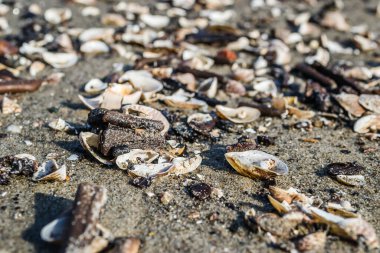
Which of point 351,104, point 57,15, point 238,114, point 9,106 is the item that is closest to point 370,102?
point 351,104

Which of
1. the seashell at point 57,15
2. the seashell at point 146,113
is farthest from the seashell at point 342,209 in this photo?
the seashell at point 57,15

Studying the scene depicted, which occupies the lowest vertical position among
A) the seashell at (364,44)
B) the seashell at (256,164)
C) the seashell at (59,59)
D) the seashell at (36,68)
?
the seashell at (36,68)

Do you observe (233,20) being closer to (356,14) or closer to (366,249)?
(356,14)

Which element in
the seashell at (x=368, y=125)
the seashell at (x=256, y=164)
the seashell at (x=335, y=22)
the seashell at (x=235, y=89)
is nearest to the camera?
the seashell at (x=256, y=164)

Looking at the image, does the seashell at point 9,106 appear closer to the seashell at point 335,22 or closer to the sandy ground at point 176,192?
the sandy ground at point 176,192

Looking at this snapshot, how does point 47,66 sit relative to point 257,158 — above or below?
below

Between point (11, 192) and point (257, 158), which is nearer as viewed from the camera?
point (11, 192)

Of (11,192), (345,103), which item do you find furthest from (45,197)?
(345,103)

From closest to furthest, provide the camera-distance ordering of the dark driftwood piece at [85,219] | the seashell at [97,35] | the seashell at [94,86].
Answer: the dark driftwood piece at [85,219] → the seashell at [94,86] → the seashell at [97,35]
